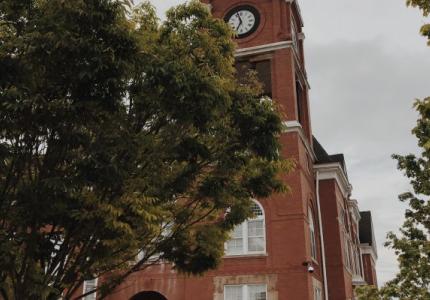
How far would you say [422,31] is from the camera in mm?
6758

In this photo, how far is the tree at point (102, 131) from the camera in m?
7.21

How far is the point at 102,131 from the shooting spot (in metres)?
7.94

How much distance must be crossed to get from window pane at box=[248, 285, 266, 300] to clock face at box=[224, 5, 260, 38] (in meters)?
12.9

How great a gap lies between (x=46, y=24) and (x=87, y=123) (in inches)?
58.8

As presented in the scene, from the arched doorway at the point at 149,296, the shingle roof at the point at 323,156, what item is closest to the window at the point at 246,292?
the arched doorway at the point at 149,296

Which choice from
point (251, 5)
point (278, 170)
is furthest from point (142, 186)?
point (251, 5)

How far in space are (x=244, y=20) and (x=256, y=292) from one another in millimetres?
14129

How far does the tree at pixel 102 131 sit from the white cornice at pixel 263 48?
668 inches

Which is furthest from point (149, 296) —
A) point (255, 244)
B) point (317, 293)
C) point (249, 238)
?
point (317, 293)

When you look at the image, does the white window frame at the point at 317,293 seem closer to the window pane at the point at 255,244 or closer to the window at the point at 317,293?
the window at the point at 317,293

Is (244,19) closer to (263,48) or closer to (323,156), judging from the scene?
(263,48)

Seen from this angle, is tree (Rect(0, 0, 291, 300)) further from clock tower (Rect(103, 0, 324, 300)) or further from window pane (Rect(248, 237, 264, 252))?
window pane (Rect(248, 237, 264, 252))

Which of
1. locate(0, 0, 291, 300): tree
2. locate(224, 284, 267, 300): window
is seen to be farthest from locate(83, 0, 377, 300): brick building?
locate(0, 0, 291, 300): tree

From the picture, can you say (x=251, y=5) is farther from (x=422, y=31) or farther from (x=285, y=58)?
(x=422, y=31)
